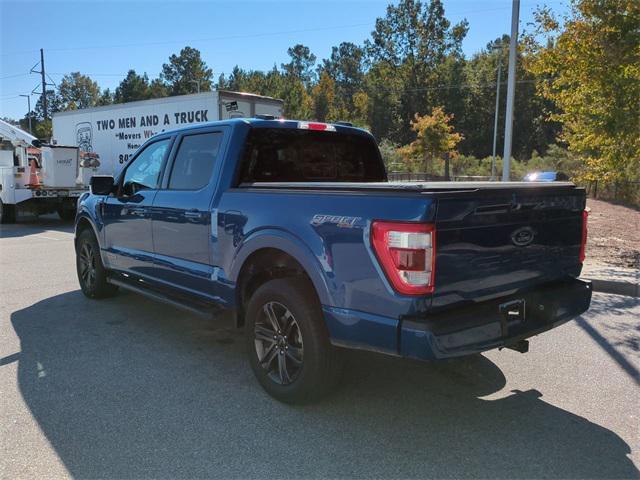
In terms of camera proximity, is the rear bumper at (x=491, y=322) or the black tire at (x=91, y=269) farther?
the black tire at (x=91, y=269)

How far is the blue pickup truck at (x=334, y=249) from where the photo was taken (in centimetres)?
289

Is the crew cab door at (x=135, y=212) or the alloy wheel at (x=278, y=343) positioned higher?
the crew cab door at (x=135, y=212)

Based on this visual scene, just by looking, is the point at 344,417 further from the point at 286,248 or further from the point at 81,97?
the point at 81,97

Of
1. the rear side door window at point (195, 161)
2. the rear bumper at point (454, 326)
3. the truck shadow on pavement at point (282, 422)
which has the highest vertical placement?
the rear side door window at point (195, 161)

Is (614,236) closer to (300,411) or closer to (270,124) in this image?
(270,124)

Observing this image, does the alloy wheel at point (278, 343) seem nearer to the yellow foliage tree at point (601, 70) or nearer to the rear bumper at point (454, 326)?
the rear bumper at point (454, 326)

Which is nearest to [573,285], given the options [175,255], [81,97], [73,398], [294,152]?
[294,152]

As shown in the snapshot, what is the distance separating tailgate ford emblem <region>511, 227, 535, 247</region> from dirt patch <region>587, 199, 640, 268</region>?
20.0ft

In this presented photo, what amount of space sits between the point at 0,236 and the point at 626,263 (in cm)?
1369

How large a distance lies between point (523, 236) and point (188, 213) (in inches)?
105

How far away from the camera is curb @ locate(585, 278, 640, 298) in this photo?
6.89m

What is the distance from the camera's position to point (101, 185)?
574 cm

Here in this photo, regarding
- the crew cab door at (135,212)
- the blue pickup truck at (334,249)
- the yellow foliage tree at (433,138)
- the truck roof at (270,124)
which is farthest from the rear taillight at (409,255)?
the yellow foliage tree at (433,138)

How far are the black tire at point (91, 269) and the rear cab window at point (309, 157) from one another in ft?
9.52
